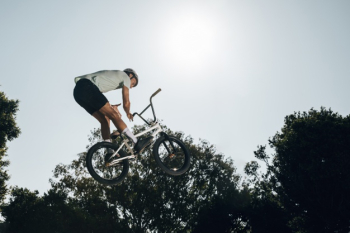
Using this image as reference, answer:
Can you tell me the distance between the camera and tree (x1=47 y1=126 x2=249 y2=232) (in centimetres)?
3009

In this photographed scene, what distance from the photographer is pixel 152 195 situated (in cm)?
3009

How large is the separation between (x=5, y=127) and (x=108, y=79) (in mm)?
23297

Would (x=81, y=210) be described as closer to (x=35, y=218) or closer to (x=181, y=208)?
(x=35, y=218)

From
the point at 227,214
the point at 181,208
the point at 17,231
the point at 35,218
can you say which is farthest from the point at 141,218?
the point at 17,231

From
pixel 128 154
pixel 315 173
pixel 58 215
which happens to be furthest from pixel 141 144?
pixel 58 215

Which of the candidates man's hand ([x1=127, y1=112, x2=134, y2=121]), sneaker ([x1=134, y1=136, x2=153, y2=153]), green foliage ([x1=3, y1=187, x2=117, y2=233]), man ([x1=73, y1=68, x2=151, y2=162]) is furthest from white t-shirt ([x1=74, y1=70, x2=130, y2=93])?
green foliage ([x1=3, y1=187, x2=117, y2=233])

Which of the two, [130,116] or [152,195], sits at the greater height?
[152,195]

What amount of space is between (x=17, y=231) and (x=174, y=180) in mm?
19509

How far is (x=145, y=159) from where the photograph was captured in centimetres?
3112

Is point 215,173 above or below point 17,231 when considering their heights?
below

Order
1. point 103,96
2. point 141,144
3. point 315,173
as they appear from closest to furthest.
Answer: point 103,96 → point 141,144 → point 315,173

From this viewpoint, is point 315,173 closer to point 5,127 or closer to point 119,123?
point 119,123

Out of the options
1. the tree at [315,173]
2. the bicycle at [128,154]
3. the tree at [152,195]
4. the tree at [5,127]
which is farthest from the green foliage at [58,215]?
the bicycle at [128,154]

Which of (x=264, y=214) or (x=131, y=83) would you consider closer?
(x=131, y=83)
